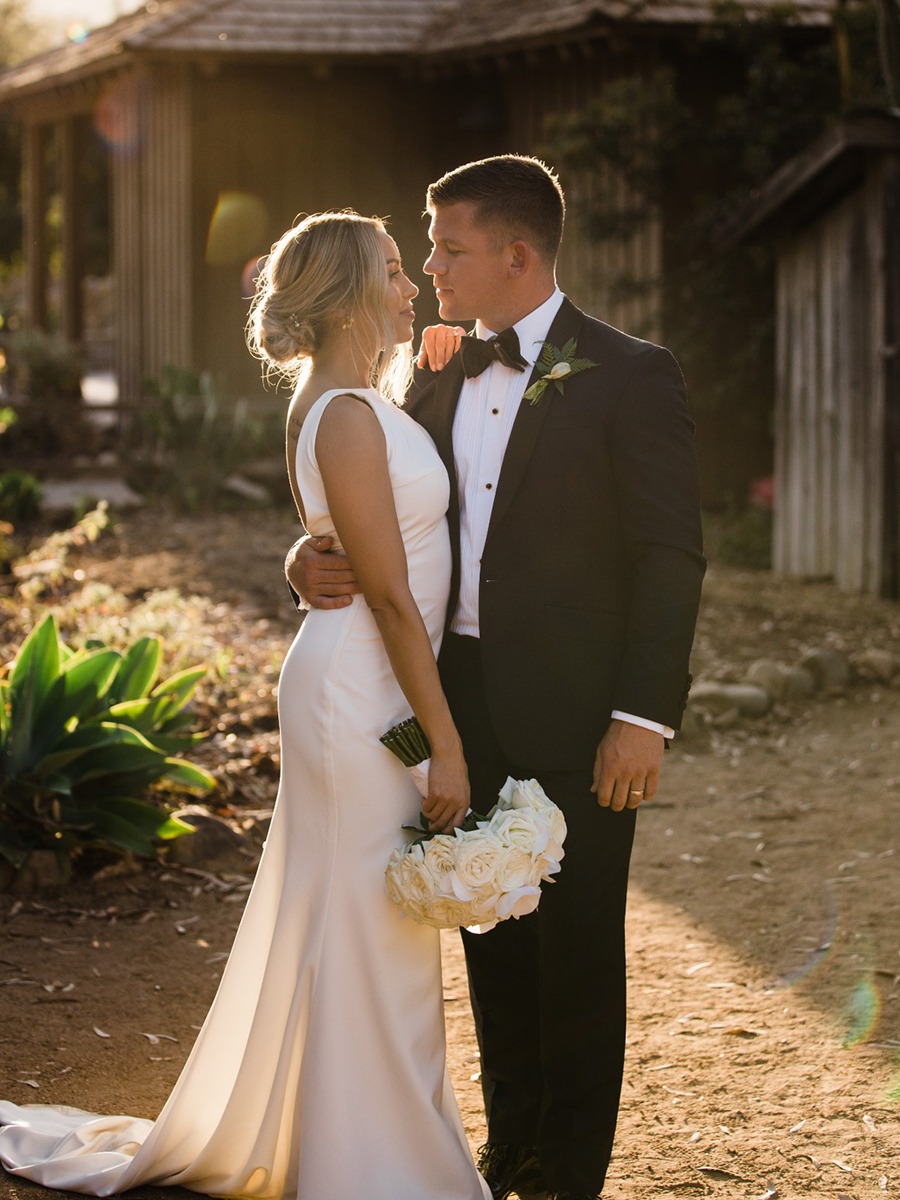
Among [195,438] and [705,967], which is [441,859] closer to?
[705,967]

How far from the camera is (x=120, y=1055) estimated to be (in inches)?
164

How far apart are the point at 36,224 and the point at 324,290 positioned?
17620 millimetres

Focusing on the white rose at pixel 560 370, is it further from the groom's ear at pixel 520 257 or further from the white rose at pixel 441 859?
the white rose at pixel 441 859

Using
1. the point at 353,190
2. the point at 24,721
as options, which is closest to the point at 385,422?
the point at 24,721

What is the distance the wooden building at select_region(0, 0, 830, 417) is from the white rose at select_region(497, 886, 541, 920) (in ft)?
35.3

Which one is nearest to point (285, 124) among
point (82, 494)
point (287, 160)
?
point (287, 160)

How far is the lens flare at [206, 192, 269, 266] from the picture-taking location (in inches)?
605

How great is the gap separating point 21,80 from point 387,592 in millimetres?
16474

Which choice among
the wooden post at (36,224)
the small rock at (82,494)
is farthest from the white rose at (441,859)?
A: the wooden post at (36,224)

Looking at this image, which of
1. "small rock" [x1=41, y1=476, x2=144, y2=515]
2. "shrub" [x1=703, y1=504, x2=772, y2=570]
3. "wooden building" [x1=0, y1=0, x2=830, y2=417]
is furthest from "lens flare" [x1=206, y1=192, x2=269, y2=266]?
"shrub" [x1=703, y1=504, x2=772, y2=570]

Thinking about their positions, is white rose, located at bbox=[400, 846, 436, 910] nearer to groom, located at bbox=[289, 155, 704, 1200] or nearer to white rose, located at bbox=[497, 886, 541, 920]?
white rose, located at bbox=[497, 886, 541, 920]

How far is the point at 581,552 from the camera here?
3266 millimetres

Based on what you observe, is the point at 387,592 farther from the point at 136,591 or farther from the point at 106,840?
the point at 136,591

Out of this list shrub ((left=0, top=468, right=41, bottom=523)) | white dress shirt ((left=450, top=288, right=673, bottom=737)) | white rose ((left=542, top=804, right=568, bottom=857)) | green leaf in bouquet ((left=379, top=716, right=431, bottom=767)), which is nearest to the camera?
white rose ((left=542, top=804, right=568, bottom=857))
